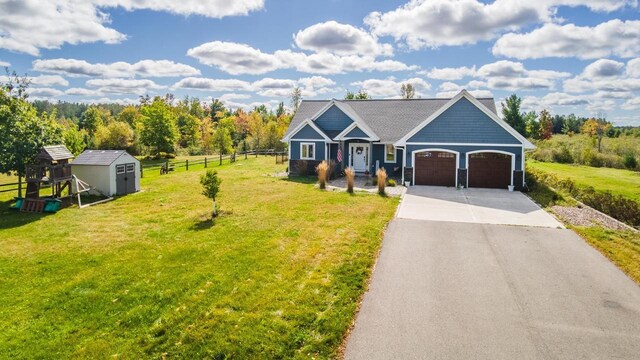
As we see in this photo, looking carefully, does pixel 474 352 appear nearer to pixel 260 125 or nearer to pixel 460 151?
pixel 460 151

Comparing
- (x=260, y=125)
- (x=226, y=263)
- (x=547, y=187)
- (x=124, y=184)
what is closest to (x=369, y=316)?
(x=226, y=263)

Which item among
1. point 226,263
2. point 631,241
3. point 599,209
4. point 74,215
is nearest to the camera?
point 226,263

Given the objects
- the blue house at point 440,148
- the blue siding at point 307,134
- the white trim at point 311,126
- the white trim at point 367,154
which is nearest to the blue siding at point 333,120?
the blue house at point 440,148

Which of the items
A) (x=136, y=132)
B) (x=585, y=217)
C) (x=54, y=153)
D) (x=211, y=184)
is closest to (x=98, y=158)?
(x=54, y=153)

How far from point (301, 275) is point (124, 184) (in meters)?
14.5

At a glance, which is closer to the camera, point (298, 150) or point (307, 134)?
point (307, 134)

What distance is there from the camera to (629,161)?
31453mm

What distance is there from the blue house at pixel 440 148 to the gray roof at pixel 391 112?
0.59ft

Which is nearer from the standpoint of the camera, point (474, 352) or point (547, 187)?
point (474, 352)

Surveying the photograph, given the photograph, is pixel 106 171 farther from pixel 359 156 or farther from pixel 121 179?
pixel 359 156

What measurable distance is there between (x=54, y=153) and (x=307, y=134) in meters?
15.4

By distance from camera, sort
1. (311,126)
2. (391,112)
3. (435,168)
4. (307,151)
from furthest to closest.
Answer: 1. (391,112)
2. (307,151)
3. (311,126)
4. (435,168)

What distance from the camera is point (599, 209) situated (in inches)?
606

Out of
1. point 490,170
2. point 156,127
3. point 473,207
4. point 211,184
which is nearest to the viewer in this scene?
point 211,184
